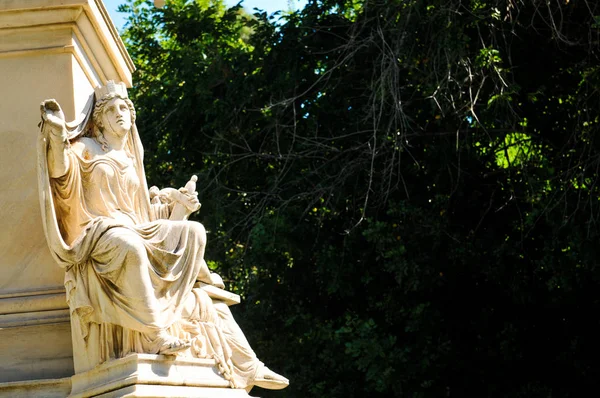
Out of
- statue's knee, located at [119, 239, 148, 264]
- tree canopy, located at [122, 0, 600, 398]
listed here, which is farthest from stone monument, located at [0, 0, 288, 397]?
tree canopy, located at [122, 0, 600, 398]

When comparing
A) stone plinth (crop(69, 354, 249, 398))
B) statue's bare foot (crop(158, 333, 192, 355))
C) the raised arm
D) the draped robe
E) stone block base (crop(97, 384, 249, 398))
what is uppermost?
the raised arm

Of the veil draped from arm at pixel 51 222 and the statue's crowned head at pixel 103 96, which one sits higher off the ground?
the statue's crowned head at pixel 103 96

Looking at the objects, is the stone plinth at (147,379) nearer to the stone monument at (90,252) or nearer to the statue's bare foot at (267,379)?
the stone monument at (90,252)

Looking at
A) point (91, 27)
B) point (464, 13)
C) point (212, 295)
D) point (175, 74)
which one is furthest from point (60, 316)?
point (175, 74)

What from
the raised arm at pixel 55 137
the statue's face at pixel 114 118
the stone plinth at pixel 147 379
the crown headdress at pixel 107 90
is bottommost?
the stone plinth at pixel 147 379

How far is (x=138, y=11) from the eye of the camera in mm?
19094

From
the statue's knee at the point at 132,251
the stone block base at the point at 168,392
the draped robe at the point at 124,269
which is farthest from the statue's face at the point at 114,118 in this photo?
the stone block base at the point at 168,392

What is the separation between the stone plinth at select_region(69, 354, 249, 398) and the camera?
5727 mm

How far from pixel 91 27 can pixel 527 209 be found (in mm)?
6900

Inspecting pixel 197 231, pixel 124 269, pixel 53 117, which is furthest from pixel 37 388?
pixel 53 117

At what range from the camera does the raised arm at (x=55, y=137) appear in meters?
5.97

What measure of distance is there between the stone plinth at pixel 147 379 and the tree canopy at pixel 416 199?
5.36 meters

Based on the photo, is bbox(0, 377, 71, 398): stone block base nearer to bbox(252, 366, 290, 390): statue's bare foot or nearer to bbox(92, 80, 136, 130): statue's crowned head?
bbox(252, 366, 290, 390): statue's bare foot

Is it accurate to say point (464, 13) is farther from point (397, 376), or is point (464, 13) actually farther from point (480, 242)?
point (397, 376)
